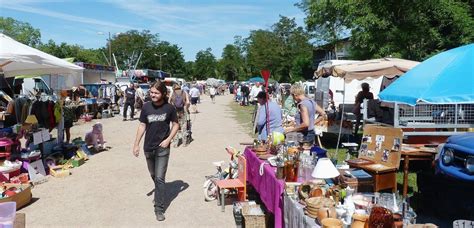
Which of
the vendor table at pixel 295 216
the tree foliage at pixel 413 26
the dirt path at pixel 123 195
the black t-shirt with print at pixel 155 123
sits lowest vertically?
the dirt path at pixel 123 195

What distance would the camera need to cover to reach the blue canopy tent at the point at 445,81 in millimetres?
3518

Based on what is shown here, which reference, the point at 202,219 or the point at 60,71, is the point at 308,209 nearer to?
the point at 202,219

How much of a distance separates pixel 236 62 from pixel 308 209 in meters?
99.5

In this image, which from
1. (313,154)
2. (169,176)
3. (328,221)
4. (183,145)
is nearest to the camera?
(328,221)

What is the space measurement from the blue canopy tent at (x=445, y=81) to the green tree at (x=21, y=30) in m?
79.0

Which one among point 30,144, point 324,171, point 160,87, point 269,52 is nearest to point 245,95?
point 30,144

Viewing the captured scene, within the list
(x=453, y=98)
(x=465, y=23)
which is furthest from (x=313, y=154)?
(x=465, y=23)

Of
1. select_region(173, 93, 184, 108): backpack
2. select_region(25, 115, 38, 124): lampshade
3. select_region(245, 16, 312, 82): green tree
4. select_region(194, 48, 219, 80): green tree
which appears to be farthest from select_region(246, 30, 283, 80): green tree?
select_region(25, 115, 38, 124): lampshade

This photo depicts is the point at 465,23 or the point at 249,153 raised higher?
the point at 465,23

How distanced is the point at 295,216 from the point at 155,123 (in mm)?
2674

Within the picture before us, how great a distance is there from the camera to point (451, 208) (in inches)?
201

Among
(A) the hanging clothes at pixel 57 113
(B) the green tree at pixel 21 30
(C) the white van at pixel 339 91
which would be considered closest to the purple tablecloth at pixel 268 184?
(A) the hanging clothes at pixel 57 113

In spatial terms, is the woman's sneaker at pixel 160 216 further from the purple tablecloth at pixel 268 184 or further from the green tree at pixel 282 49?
the green tree at pixel 282 49

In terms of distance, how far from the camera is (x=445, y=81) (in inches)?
146
